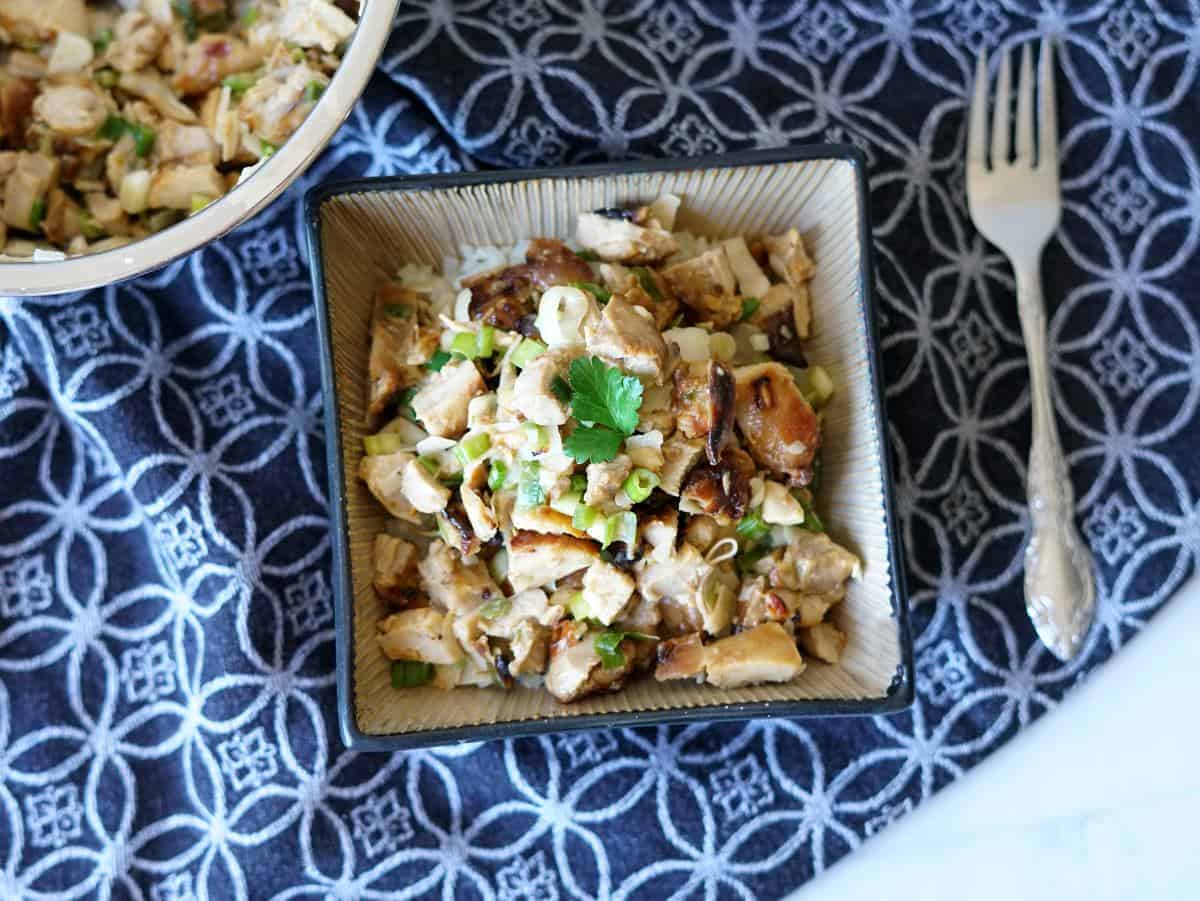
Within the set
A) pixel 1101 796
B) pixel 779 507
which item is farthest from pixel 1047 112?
pixel 1101 796

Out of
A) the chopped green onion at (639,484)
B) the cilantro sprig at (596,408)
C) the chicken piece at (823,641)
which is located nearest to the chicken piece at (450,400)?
the cilantro sprig at (596,408)

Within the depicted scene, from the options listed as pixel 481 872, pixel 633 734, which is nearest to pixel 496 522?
pixel 633 734

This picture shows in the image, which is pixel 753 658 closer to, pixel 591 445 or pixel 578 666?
pixel 578 666

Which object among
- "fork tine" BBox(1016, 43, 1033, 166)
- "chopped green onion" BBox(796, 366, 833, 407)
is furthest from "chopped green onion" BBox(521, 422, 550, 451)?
"fork tine" BBox(1016, 43, 1033, 166)

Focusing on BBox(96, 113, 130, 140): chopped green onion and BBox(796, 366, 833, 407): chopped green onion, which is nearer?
BBox(796, 366, 833, 407): chopped green onion

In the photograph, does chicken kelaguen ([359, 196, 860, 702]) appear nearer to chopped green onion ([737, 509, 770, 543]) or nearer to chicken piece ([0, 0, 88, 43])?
chopped green onion ([737, 509, 770, 543])

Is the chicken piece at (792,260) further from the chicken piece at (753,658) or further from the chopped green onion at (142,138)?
the chopped green onion at (142,138)
